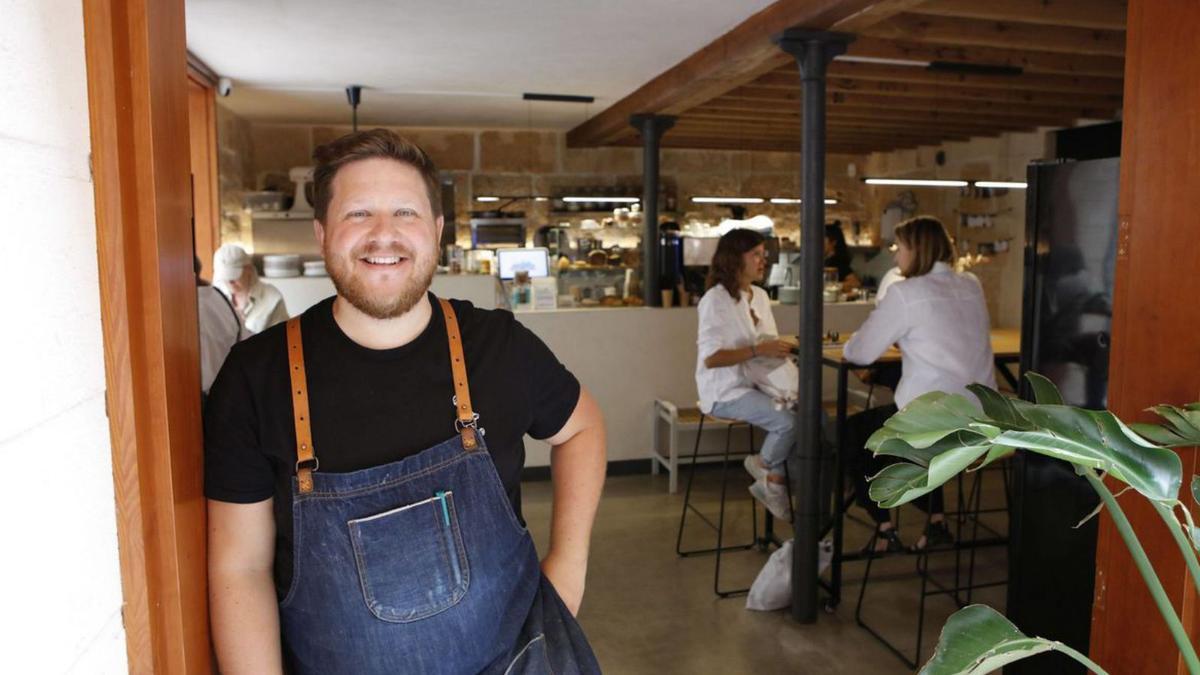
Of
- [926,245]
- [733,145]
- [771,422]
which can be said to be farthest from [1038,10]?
[733,145]

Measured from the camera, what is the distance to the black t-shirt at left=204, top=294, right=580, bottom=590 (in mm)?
1346

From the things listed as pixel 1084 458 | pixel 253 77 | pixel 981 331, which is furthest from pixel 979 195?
pixel 1084 458

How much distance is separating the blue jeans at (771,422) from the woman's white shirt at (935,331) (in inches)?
20.4

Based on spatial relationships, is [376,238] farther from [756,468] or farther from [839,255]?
[839,255]

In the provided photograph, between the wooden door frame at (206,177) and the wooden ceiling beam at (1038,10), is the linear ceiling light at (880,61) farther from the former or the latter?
the wooden door frame at (206,177)

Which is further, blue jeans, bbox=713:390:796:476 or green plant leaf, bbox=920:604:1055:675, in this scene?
blue jeans, bbox=713:390:796:476

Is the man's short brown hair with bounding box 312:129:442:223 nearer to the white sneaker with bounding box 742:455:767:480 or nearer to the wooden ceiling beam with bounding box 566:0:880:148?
the wooden ceiling beam with bounding box 566:0:880:148

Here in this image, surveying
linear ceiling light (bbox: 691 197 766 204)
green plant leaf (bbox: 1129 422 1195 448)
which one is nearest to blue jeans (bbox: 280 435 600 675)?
green plant leaf (bbox: 1129 422 1195 448)

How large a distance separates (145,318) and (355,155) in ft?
1.35

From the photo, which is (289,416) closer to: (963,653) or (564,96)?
(963,653)

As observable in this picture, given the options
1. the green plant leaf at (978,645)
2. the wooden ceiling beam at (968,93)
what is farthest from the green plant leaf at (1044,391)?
the wooden ceiling beam at (968,93)

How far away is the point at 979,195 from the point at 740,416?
626 centimetres

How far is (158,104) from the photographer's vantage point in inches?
46.9

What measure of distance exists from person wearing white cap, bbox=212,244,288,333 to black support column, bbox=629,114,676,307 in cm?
283
